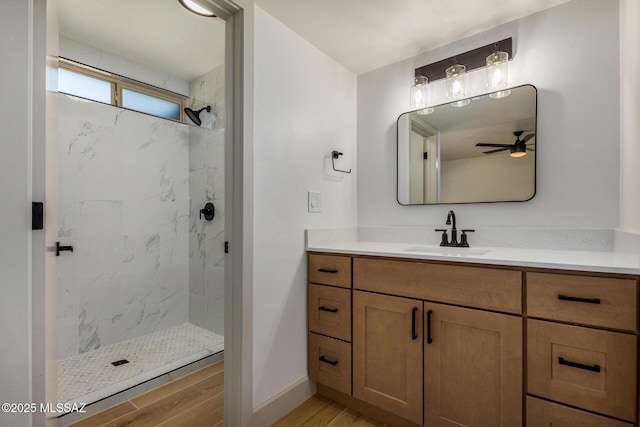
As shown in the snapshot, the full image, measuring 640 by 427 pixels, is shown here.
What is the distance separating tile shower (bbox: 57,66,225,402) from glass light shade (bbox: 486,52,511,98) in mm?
2015

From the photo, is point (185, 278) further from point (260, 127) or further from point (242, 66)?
point (242, 66)

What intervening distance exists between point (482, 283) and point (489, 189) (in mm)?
766

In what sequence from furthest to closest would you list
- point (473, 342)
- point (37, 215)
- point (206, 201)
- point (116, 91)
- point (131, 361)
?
point (206, 201) < point (116, 91) < point (131, 361) < point (473, 342) < point (37, 215)

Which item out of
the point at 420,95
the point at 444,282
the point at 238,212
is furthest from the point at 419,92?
the point at 238,212

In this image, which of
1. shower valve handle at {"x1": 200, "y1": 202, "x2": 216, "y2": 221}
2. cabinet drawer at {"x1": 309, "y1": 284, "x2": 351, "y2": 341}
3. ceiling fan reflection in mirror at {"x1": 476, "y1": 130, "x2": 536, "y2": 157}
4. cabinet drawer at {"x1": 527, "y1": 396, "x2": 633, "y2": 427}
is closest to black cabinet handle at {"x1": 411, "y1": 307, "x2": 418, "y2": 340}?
cabinet drawer at {"x1": 309, "y1": 284, "x2": 351, "y2": 341}

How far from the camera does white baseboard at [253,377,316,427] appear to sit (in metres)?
1.55

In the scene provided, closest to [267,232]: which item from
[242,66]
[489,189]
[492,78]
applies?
[242,66]

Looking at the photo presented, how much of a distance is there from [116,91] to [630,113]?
3257 mm

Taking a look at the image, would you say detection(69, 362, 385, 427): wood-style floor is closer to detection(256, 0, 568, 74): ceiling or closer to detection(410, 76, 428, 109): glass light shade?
detection(410, 76, 428, 109): glass light shade

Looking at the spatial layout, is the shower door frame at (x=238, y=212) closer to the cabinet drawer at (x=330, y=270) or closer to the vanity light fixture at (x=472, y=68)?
the cabinet drawer at (x=330, y=270)

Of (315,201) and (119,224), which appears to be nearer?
(315,201)

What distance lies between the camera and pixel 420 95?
2.03m

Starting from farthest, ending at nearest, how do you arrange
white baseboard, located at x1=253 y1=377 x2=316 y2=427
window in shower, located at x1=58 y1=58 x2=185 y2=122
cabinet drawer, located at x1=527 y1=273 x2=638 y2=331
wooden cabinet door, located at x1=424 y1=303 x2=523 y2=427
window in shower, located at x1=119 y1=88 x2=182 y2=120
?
window in shower, located at x1=119 y1=88 x2=182 y2=120 → window in shower, located at x1=58 y1=58 x2=185 y2=122 → white baseboard, located at x1=253 y1=377 x2=316 y2=427 → wooden cabinet door, located at x1=424 y1=303 x2=523 y2=427 → cabinet drawer, located at x1=527 y1=273 x2=638 y2=331

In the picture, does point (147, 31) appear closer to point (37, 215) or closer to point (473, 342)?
point (37, 215)
